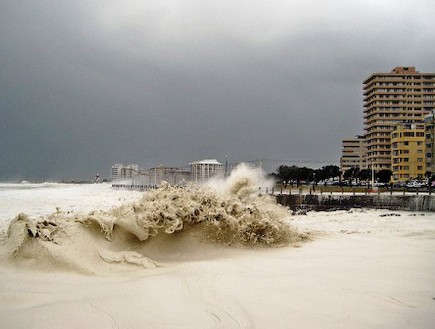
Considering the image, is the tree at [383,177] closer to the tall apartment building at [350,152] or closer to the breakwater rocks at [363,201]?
the breakwater rocks at [363,201]

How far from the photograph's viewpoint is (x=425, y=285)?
3.39 m

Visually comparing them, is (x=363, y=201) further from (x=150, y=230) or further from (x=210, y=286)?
(x=210, y=286)

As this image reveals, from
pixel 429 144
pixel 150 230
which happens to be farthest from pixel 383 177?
Answer: pixel 150 230

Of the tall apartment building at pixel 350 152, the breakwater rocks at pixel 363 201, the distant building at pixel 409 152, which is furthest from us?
the tall apartment building at pixel 350 152

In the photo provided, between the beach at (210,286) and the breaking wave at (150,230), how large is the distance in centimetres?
2

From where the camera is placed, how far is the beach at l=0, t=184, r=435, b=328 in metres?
2.59

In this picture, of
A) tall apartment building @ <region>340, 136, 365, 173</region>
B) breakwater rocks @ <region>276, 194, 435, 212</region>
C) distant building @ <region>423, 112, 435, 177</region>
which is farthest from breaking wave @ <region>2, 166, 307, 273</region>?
tall apartment building @ <region>340, 136, 365, 173</region>

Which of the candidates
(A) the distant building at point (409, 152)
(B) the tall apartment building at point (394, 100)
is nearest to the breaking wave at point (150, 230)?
(A) the distant building at point (409, 152)

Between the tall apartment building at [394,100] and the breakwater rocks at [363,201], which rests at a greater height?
the tall apartment building at [394,100]

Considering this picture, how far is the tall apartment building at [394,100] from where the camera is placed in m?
84.4

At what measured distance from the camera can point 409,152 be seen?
68938 mm

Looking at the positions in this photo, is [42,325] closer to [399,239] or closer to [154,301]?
[154,301]

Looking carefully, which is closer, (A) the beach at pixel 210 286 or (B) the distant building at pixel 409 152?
(A) the beach at pixel 210 286

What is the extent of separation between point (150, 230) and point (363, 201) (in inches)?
961
